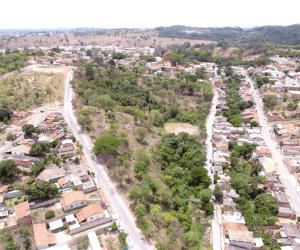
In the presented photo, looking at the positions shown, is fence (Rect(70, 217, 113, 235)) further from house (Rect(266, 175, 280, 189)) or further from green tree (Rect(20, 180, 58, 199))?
house (Rect(266, 175, 280, 189))

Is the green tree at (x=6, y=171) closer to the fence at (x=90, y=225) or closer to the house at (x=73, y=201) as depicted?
the house at (x=73, y=201)

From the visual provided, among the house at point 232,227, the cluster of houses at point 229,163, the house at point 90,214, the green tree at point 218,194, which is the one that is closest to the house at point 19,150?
the house at point 90,214

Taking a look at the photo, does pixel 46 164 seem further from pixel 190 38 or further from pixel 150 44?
pixel 190 38

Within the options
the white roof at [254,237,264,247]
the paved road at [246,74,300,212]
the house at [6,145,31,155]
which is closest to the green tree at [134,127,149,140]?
the house at [6,145,31,155]

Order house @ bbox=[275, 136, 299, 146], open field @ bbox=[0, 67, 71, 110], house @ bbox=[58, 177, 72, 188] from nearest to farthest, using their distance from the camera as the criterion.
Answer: house @ bbox=[58, 177, 72, 188]
house @ bbox=[275, 136, 299, 146]
open field @ bbox=[0, 67, 71, 110]

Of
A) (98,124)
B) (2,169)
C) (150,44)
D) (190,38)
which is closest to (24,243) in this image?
(2,169)

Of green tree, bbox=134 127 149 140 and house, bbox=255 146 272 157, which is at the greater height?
green tree, bbox=134 127 149 140
